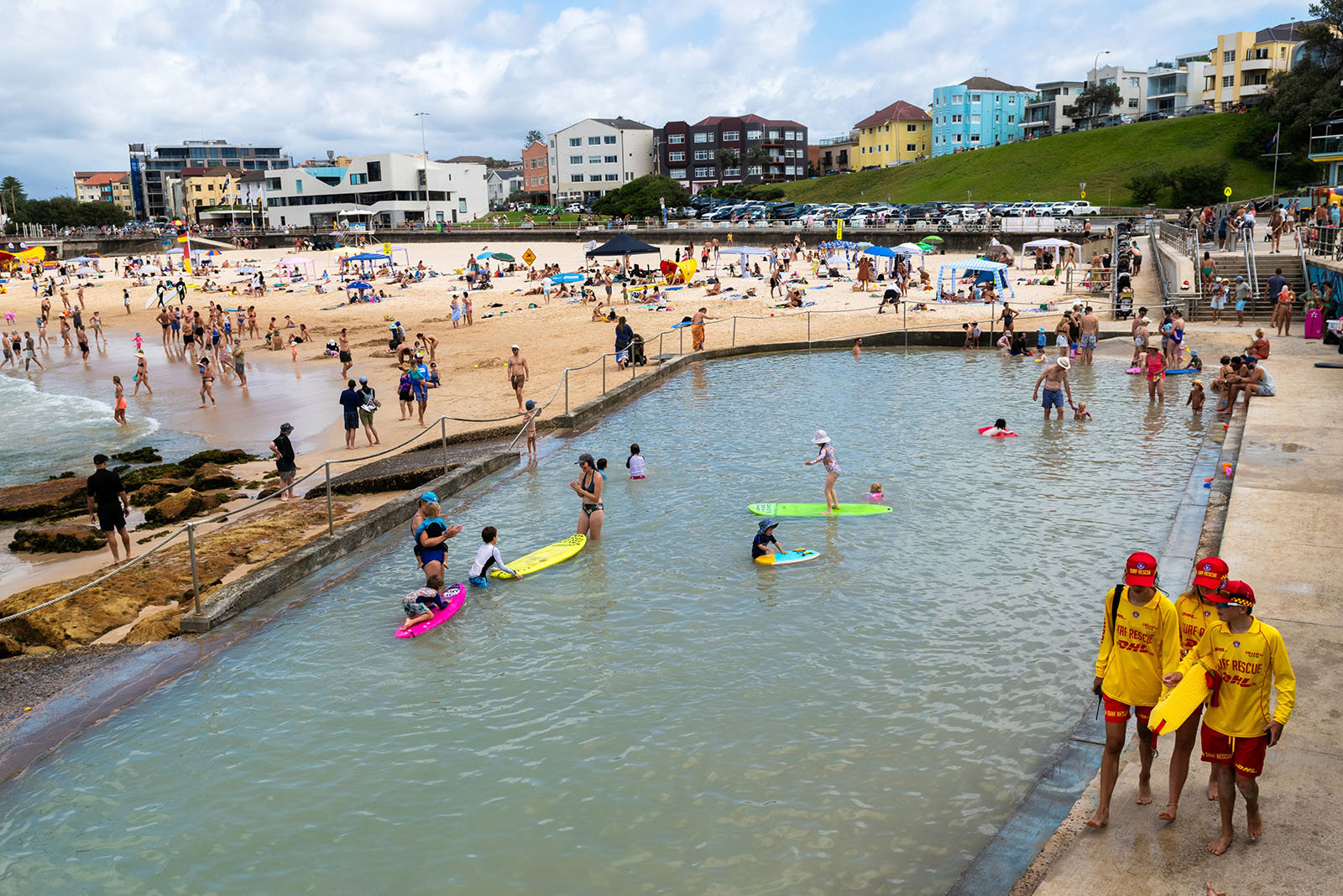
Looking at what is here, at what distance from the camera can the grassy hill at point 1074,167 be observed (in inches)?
3061

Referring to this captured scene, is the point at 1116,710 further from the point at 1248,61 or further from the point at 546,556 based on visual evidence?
the point at 1248,61

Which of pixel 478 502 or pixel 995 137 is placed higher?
pixel 995 137

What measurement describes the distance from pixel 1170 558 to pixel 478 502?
9.12 meters

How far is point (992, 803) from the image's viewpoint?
6.77 metres

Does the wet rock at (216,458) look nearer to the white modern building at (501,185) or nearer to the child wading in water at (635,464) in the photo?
the child wading in water at (635,464)

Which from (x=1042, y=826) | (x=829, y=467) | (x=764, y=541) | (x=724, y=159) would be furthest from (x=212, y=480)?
(x=724, y=159)

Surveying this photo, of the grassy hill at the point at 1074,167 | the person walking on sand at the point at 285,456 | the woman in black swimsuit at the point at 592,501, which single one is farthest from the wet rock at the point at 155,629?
the grassy hill at the point at 1074,167

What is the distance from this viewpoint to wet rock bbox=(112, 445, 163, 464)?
20.1m

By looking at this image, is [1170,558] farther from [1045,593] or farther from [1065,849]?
[1065,849]

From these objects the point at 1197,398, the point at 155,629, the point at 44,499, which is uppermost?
the point at 1197,398

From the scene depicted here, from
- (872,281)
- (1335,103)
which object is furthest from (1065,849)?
(1335,103)

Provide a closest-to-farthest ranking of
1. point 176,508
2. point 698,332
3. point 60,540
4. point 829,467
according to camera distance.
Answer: point 829,467 < point 60,540 < point 176,508 < point 698,332

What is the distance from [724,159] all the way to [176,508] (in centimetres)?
10848

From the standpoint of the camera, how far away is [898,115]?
400 ft
